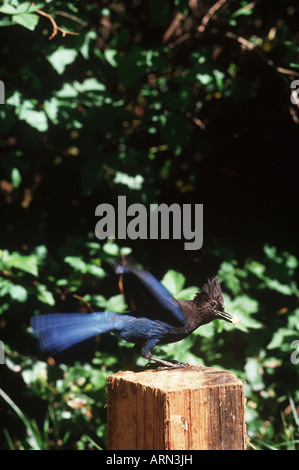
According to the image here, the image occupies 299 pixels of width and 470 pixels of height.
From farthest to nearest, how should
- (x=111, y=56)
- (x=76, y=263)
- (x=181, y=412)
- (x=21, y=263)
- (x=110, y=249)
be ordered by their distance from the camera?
(x=111, y=56), (x=110, y=249), (x=76, y=263), (x=21, y=263), (x=181, y=412)

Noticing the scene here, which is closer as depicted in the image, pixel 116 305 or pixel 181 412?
pixel 181 412

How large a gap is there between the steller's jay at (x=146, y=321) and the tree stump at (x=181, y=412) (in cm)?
14

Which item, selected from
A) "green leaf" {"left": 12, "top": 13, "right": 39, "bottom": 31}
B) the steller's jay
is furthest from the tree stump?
"green leaf" {"left": 12, "top": 13, "right": 39, "bottom": 31}

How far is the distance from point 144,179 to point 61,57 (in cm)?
78

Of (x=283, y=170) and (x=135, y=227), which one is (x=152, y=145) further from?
(x=283, y=170)

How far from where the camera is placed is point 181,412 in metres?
1.42

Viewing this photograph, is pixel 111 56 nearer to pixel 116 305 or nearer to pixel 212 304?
pixel 116 305

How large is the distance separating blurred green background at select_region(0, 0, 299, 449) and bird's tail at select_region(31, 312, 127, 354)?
73 cm


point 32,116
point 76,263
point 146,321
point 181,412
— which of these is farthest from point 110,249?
point 181,412

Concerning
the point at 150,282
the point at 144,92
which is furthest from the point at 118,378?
the point at 144,92

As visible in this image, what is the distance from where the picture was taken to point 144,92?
9.79 feet

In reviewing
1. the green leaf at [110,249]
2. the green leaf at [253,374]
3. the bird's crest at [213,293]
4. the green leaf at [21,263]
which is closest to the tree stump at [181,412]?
the bird's crest at [213,293]

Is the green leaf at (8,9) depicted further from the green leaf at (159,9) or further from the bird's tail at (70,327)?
the bird's tail at (70,327)

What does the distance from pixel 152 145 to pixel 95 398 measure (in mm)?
1517
